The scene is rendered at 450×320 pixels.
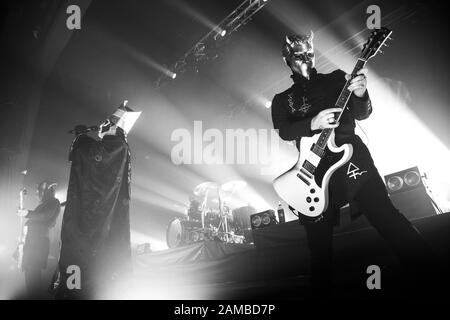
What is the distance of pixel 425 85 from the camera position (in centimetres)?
541

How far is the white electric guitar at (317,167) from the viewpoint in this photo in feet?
5.87

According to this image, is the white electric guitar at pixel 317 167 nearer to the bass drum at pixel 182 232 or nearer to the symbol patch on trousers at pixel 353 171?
the symbol patch on trousers at pixel 353 171

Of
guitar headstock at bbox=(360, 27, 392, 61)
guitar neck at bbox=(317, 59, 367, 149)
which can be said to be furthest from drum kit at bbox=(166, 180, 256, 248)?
guitar headstock at bbox=(360, 27, 392, 61)

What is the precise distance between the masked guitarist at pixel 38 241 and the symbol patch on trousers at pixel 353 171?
4.92 meters

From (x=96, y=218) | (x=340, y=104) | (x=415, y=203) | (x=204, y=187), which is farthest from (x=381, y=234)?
(x=204, y=187)

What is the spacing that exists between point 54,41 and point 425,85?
7732 mm

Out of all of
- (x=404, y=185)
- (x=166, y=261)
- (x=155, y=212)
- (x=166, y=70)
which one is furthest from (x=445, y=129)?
(x=155, y=212)

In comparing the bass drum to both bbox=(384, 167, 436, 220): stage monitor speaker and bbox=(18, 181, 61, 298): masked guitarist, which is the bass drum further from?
bbox=(384, 167, 436, 220): stage monitor speaker

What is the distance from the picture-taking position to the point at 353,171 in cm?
176

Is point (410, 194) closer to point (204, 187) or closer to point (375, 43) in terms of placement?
point (375, 43)

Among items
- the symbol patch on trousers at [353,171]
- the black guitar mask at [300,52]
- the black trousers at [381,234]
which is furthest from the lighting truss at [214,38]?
the black trousers at [381,234]

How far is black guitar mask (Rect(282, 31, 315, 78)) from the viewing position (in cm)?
213

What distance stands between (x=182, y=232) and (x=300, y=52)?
6720 millimetres
